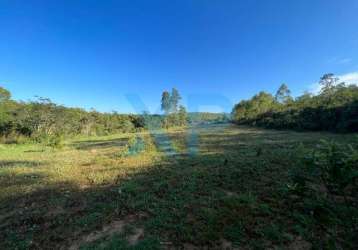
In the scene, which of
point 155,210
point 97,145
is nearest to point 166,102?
point 97,145

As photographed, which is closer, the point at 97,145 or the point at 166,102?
the point at 97,145

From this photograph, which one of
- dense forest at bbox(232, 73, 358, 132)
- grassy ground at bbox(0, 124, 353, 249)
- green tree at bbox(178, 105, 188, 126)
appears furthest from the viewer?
green tree at bbox(178, 105, 188, 126)

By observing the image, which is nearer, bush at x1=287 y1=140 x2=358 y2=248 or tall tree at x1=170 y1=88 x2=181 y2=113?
bush at x1=287 y1=140 x2=358 y2=248

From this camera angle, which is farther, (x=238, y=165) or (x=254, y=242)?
(x=238, y=165)

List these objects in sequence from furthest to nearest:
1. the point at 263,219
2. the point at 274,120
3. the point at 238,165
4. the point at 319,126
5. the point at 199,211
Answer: the point at 274,120
the point at 319,126
the point at 238,165
the point at 199,211
the point at 263,219

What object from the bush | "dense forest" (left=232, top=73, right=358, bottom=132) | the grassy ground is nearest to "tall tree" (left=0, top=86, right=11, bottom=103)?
the grassy ground

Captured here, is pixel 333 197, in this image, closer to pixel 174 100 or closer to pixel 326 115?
pixel 326 115

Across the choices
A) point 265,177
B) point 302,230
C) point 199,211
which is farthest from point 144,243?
point 265,177

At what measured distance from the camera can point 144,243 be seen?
7.59 ft

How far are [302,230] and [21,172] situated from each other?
7274 millimetres

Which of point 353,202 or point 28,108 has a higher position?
point 28,108

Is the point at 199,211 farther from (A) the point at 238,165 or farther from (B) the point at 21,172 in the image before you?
(B) the point at 21,172

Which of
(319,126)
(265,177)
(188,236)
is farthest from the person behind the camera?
(319,126)

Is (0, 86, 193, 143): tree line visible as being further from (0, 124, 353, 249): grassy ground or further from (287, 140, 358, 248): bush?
(287, 140, 358, 248): bush
